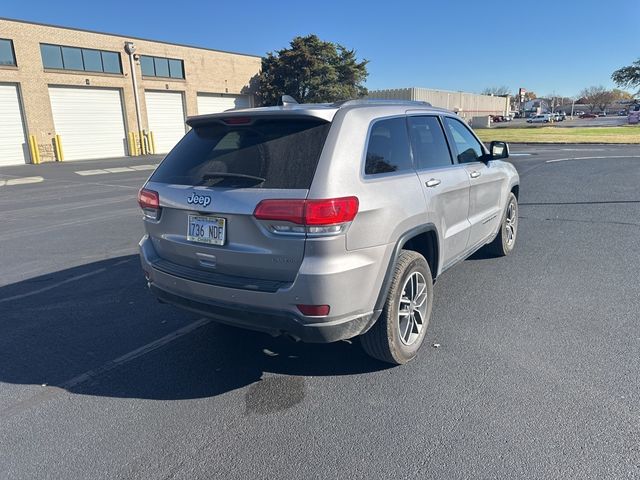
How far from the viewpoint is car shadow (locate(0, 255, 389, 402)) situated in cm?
321

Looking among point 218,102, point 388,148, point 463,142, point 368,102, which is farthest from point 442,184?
point 218,102

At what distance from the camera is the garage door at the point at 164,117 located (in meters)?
30.7

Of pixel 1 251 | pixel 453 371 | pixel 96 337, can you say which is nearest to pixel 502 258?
pixel 453 371

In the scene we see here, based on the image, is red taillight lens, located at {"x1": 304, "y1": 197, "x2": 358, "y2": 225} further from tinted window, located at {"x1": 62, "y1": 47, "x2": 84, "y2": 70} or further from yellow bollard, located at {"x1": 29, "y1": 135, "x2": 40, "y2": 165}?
tinted window, located at {"x1": 62, "y1": 47, "x2": 84, "y2": 70}

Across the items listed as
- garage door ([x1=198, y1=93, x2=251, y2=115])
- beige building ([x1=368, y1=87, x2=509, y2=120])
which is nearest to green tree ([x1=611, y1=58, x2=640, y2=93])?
beige building ([x1=368, y1=87, x2=509, y2=120])

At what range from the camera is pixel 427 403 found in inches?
115

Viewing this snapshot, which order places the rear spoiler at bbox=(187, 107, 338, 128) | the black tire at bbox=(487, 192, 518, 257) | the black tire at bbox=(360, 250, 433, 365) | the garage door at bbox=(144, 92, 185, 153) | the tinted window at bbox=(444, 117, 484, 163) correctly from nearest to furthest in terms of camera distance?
the rear spoiler at bbox=(187, 107, 338, 128)
the black tire at bbox=(360, 250, 433, 365)
the tinted window at bbox=(444, 117, 484, 163)
the black tire at bbox=(487, 192, 518, 257)
the garage door at bbox=(144, 92, 185, 153)

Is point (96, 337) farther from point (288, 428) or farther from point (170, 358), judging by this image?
point (288, 428)

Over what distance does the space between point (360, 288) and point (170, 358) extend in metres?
1.69

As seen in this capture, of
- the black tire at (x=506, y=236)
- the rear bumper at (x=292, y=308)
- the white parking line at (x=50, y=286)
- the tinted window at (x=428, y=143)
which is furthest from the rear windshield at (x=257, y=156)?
the black tire at (x=506, y=236)

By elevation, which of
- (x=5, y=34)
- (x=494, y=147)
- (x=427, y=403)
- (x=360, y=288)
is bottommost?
(x=427, y=403)

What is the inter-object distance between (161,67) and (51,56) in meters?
7.16

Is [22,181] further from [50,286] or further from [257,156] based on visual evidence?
Result: [257,156]

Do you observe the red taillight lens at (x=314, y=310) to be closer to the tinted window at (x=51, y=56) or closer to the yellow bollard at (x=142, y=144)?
the tinted window at (x=51, y=56)
